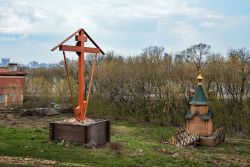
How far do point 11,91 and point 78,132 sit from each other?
29.3 meters

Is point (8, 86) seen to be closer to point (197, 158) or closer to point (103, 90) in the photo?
point (103, 90)

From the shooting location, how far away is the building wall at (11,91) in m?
→ 40.5

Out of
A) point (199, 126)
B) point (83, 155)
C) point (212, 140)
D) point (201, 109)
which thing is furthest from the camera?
point (201, 109)

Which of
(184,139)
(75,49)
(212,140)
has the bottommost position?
(212,140)

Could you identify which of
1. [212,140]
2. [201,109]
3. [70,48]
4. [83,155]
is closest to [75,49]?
[70,48]

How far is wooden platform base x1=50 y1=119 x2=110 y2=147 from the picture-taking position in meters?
14.1

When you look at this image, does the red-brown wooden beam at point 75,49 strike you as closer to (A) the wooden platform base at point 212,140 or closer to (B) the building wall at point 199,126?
(A) the wooden platform base at point 212,140

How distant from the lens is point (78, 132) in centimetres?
1419

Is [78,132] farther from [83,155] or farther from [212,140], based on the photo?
[212,140]

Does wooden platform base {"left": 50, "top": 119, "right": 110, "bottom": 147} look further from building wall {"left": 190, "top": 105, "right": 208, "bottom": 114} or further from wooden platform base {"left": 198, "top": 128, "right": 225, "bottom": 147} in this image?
building wall {"left": 190, "top": 105, "right": 208, "bottom": 114}

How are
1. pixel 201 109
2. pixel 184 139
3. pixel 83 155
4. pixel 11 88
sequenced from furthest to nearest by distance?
1. pixel 11 88
2. pixel 201 109
3. pixel 184 139
4. pixel 83 155

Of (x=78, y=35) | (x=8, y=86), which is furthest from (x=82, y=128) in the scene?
(x=8, y=86)

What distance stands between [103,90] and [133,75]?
3989mm

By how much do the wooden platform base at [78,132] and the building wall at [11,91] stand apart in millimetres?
27491
